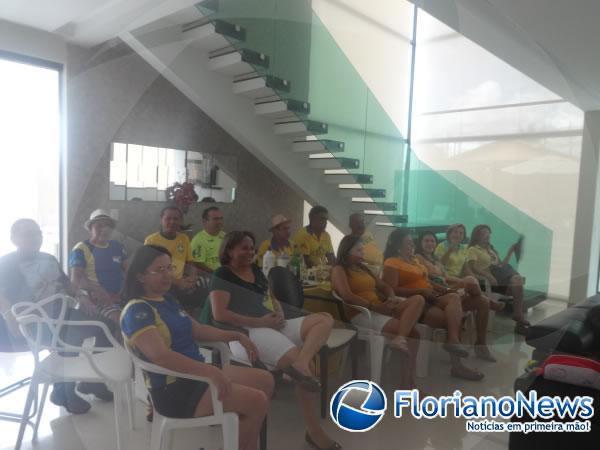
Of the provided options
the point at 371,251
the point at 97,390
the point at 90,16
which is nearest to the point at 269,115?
the point at 371,251

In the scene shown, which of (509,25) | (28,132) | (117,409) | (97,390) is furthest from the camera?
(97,390)

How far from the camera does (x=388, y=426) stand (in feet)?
5.59

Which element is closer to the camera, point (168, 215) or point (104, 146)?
point (168, 215)

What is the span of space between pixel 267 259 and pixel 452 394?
0.97m

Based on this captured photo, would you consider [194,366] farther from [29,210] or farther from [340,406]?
[29,210]

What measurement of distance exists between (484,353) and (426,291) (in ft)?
1.43

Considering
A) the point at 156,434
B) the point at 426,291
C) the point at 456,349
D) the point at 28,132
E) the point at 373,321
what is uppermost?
the point at 28,132

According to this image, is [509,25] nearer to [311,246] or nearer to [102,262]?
[311,246]

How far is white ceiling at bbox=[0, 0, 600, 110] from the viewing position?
1.54m

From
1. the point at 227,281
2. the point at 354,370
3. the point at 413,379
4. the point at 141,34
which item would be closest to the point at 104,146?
the point at 141,34

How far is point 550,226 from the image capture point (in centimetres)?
155

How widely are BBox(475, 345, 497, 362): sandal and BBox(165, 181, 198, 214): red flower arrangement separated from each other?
1.21 metres

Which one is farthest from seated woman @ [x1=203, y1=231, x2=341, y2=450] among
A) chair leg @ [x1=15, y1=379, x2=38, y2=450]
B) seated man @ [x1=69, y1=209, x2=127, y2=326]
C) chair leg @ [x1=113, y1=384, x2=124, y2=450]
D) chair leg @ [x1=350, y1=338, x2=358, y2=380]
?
chair leg @ [x1=15, y1=379, x2=38, y2=450]

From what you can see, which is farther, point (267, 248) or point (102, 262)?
point (102, 262)
